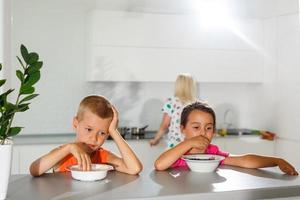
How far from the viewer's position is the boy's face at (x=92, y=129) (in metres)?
1.81

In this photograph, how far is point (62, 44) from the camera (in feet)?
14.8

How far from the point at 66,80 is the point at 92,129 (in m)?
2.83

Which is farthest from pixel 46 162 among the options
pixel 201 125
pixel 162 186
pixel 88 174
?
pixel 201 125

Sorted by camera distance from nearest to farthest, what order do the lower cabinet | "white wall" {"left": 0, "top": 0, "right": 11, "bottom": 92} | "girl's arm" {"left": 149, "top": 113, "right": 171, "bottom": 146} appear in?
1. "white wall" {"left": 0, "top": 0, "right": 11, "bottom": 92}
2. the lower cabinet
3. "girl's arm" {"left": 149, "top": 113, "right": 171, "bottom": 146}

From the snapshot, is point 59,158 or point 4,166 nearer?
point 4,166

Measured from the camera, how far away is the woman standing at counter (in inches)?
165

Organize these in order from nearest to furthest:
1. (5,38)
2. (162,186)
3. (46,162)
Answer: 1. (162,186)
2. (46,162)
3. (5,38)

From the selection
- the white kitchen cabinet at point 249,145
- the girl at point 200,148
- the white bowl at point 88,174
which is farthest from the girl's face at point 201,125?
the white kitchen cabinet at point 249,145

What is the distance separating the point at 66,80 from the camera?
4562 millimetres

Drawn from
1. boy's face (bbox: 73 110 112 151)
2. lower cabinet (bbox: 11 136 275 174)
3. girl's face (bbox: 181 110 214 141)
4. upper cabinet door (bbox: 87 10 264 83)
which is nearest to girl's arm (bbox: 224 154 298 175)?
girl's face (bbox: 181 110 214 141)

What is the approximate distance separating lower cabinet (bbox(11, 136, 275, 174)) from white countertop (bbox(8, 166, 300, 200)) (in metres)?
1.70

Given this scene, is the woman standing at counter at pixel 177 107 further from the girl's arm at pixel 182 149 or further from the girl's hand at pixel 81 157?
the girl's hand at pixel 81 157

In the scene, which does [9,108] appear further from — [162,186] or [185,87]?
[185,87]

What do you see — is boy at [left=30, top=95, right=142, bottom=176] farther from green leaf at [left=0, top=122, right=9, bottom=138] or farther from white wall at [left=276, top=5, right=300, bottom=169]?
white wall at [left=276, top=5, right=300, bottom=169]
